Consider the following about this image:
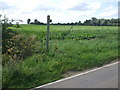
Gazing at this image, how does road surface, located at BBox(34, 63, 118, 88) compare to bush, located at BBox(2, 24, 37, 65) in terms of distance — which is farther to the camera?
bush, located at BBox(2, 24, 37, 65)

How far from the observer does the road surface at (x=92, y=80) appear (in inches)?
254

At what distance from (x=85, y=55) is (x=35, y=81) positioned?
169 inches

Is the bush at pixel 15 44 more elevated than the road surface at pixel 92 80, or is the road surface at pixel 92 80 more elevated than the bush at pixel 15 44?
the bush at pixel 15 44

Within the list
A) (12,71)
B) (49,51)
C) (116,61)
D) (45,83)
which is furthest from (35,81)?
(116,61)

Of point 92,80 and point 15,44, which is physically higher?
A: point 15,44

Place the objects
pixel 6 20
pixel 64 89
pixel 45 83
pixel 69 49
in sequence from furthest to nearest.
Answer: pixel 69 49 → pixel 6 20 → pixel 45 83 → pixel 64 89

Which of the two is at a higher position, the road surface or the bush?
the bush

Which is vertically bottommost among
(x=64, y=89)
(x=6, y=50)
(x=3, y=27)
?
(x=64, y=89)

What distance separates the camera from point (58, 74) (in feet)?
24.8

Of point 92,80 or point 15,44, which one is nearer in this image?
point 92,80

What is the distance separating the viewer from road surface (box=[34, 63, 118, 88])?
21.2 feet

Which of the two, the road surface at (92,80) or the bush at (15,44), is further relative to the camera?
the bush at (15,44)

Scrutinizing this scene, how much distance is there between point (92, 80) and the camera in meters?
7.02

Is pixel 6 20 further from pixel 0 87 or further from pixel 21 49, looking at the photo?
pixel 0 87
